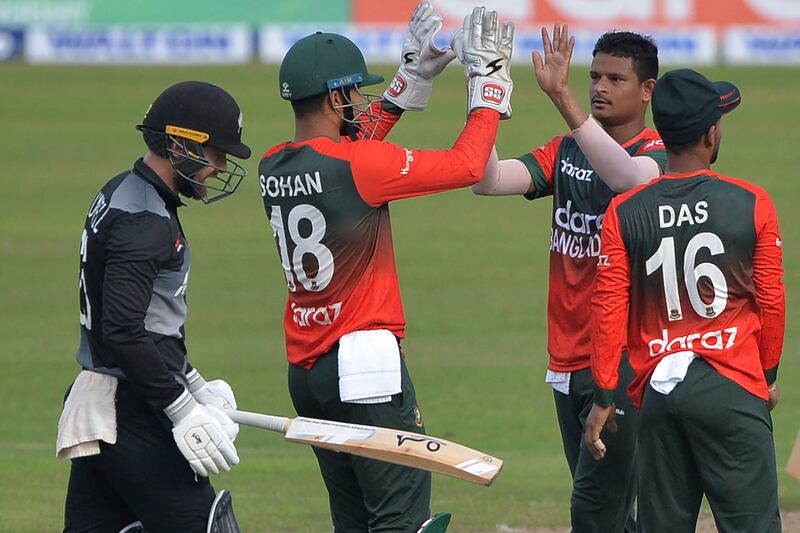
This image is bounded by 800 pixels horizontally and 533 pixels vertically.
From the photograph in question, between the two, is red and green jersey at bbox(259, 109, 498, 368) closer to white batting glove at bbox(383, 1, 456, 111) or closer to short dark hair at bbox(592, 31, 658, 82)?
white batting glove at bbox(383, 1, 456, 111)

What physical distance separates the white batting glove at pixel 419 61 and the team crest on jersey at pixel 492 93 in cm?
40

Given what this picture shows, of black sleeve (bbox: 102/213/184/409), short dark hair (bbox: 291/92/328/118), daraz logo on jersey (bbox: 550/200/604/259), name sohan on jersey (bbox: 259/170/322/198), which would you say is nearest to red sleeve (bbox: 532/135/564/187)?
daraz logo on jersey (bbox: 550/200/604/259)

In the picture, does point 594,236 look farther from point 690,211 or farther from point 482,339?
point 482,339

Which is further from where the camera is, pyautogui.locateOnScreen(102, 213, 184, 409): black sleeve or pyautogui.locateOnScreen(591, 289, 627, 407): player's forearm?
pyautogui.locateOnScreen(591, 289, 627, 407): player's forearm

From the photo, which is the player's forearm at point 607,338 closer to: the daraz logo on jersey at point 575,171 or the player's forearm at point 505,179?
the daraz logo on jersey at point 575,171

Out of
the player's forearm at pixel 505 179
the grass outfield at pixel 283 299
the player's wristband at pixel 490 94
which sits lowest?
the grass outfield at pixel 283 299

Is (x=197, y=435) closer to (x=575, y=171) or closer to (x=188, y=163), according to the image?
(x=188, y=163)

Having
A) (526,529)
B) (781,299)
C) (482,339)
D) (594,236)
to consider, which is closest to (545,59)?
(594,236)

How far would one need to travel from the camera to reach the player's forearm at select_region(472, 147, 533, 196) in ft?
20.7

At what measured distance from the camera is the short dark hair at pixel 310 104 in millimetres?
5547

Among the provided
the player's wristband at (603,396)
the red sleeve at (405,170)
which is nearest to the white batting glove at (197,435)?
the red sleeve at (405,170)

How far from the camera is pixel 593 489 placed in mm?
6121

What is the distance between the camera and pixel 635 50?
20.2 ft

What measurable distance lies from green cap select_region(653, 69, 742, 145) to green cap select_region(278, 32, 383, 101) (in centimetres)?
114
